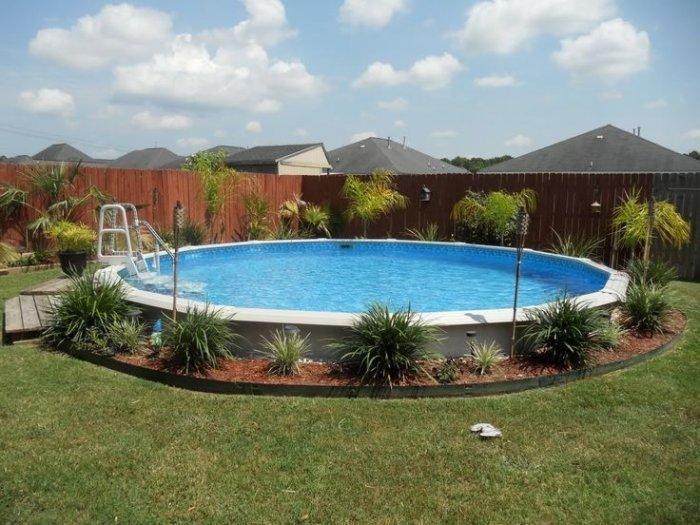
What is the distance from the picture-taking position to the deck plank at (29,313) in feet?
20.1

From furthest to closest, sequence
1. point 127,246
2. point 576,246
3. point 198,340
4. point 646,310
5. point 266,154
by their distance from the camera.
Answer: point 266,154 → point 576,246 → point 127,246 → point 646,310 → point 198,340

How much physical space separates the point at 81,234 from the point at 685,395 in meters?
9.66

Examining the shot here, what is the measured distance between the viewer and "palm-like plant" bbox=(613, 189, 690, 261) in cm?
1056

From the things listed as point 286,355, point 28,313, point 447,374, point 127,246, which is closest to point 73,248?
point 127,246

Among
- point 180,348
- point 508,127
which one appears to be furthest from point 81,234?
point 508,127

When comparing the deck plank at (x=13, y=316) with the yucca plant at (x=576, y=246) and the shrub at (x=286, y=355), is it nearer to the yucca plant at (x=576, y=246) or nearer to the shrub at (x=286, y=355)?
the shrub at (x=286, y=355)

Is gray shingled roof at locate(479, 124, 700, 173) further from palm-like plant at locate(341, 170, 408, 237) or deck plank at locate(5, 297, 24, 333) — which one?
deck plank at locate(5, 297, 24, 333)

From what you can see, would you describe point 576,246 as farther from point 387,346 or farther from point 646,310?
point 387,346

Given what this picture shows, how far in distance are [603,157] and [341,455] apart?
21.4m

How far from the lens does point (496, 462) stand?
11.7 ft

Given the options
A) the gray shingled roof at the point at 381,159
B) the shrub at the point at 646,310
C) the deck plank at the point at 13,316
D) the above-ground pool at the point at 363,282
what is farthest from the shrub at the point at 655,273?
the gray shingled roof at the point at 381,159

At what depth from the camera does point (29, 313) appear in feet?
21.8

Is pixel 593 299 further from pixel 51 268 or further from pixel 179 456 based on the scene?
pixel 51 268

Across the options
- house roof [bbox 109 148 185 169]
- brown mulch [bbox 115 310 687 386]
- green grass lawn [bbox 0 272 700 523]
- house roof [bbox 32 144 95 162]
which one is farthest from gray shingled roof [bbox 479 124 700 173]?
house roof [bbox 32 144 95 162]
